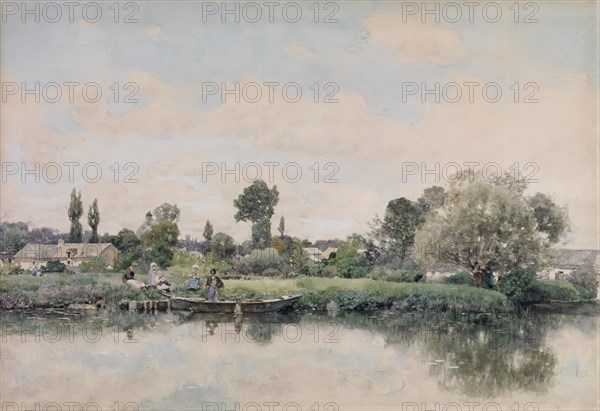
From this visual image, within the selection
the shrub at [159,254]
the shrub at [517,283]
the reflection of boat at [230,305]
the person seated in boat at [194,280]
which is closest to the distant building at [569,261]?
the shrub at [517,283]

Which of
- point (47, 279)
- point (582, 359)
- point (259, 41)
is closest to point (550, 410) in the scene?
point (582, 359)

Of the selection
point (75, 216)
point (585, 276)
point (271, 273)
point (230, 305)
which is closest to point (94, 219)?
point (75, 216)

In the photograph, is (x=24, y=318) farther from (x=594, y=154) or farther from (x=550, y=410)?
(x=594, y=154)

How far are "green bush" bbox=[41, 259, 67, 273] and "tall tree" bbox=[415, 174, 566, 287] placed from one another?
2.36m

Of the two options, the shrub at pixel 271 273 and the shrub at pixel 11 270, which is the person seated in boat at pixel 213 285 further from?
the shrub at pixel 11 270

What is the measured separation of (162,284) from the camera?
4.66 m

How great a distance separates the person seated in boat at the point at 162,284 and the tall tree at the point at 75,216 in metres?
0.57

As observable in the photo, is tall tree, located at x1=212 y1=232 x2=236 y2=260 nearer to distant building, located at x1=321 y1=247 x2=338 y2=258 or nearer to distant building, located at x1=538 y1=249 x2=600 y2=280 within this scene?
distant building, located at x1=321 y1=247 x2=338 y2=258

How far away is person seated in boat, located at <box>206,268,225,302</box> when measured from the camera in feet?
15.3

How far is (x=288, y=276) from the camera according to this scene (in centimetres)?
467

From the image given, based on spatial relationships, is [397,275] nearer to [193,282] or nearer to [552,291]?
[552,291]

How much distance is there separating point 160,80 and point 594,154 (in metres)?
2.95

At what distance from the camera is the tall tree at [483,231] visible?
4656mm

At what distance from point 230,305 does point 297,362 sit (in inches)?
22.9
